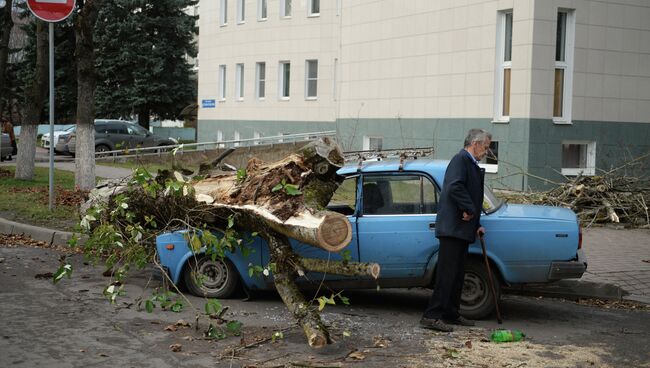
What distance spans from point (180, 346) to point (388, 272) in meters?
2.29

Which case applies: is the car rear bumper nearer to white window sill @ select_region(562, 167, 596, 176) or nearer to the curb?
the curb

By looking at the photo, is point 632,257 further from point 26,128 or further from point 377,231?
point 26,128

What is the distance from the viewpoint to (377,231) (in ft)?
26.8

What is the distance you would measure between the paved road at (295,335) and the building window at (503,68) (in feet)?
42.1

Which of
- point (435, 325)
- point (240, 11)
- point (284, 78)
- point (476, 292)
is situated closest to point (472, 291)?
point (476, 292)

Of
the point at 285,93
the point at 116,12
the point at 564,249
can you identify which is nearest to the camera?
the point at 564,249

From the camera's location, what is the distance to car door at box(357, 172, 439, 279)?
8.11 meters

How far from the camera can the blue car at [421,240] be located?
7.96 metres

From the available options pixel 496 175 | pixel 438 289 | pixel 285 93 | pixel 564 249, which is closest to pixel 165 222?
pixel 438 289

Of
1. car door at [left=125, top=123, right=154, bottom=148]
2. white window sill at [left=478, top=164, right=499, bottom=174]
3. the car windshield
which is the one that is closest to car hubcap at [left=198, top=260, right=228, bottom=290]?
the car windshield

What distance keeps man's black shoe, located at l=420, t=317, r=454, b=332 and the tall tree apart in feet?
121

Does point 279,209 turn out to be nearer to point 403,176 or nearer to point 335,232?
point 335,232

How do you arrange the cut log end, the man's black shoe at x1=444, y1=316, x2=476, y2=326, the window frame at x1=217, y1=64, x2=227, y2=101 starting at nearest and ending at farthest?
the cut log end, the man's black shoe at x1=444, y1=316, x2=476, y2=326, the window frame at x1=217, y1=64, x2=227, y2=101

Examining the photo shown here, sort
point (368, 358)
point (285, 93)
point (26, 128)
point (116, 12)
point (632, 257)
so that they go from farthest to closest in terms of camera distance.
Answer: point (116, 12), point (285, 93), point (26, 128), point (632, 257), point (368, 358)
